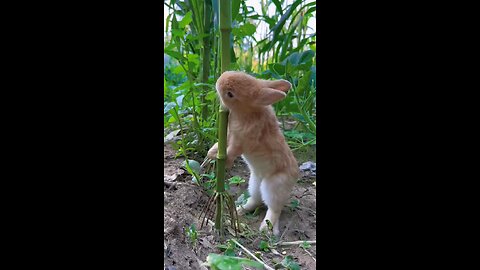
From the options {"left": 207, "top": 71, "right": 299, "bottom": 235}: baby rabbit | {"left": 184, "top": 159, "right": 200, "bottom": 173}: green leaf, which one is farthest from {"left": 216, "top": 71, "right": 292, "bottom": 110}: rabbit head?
{"left": 184, "top": 159, "right": 200, "bottom": 173}: green leaf

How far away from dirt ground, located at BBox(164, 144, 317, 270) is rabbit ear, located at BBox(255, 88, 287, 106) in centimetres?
22

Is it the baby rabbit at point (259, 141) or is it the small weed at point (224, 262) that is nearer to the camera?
the small weed at point (224, 262)

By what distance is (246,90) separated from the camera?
873 millimetres

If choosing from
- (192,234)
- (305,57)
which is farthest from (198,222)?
(305,57)

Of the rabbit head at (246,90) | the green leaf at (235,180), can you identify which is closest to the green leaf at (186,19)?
the rabbit head at (246,90)

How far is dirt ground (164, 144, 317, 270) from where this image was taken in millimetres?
719

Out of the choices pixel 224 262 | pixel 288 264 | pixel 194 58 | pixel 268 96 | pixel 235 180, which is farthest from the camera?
pixel 194 58

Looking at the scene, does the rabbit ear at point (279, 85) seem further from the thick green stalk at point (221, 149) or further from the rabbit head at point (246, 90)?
the thick green stalk at point (221, 149)

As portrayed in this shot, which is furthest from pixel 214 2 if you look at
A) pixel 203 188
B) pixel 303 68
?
pixel 203 188

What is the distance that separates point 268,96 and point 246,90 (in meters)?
0.05

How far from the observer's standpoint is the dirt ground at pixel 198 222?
719 millimetres

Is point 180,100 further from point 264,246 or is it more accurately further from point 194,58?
point 264,246

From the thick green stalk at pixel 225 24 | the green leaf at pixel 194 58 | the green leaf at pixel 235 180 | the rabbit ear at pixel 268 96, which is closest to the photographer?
the thick green stalk at pixel 225 24
